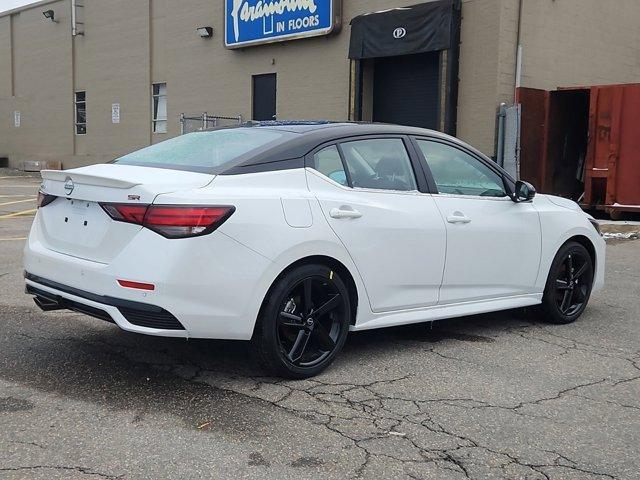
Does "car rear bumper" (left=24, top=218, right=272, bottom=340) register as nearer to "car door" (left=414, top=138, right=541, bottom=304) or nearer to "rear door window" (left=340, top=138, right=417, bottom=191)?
"rear door window" (left=340, top=138, right=417, bottom=191)

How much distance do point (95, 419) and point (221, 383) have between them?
0.85m

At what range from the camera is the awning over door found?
15695 mm

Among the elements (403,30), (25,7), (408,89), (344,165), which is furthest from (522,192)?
(25,7)

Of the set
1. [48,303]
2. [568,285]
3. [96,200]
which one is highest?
[96,200]

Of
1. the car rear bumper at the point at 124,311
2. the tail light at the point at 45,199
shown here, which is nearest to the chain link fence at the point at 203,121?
the tail light at the point at 45,199

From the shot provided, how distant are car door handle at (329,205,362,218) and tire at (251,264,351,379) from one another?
341 millimetres

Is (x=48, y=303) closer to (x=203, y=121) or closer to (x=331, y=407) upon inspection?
(x=331, y=407)

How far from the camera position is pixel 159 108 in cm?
2489

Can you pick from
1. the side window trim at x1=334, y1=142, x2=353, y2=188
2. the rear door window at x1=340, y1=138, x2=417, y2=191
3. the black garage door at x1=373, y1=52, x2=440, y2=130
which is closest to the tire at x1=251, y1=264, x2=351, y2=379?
the side window trim at x1=334, y1=142, x2=353, y2=188

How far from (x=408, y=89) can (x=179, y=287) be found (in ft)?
47.0

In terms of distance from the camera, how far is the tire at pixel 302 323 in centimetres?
427

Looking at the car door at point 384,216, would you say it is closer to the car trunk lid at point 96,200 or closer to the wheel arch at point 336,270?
the wheel arch at point 336,270

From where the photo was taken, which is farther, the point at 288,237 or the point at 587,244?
the point at 587,244

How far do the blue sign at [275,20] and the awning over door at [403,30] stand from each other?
1.13 meters
